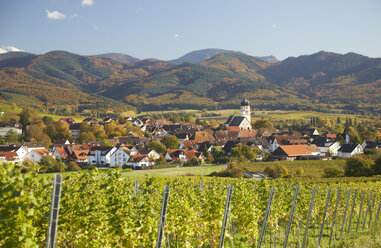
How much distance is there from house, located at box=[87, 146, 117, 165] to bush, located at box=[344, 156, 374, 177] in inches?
1652

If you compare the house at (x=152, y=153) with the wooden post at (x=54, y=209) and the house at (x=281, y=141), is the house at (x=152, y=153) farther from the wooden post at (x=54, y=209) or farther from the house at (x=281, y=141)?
the wooden post at (x=54, y=209)

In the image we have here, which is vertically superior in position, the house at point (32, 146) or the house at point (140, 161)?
the house at point (32, 146)

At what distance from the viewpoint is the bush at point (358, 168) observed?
146ft

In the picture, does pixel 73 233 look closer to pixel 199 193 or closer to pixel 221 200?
pixel 221 200

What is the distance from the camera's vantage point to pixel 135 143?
277ft

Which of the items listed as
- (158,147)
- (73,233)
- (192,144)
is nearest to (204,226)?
(73,233)

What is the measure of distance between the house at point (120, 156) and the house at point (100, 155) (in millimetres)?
1074

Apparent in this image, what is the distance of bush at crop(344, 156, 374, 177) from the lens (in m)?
44.5

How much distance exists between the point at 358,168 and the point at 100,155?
146ft

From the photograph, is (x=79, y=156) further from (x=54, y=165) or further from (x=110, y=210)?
(x=110, y=210)

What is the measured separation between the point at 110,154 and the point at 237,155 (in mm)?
23888

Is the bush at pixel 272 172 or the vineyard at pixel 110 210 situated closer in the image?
the vineyard at pixel 110 210

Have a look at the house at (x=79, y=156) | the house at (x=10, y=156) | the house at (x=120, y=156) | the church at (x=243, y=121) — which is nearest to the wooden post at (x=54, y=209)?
the house at (x=10, y=156)

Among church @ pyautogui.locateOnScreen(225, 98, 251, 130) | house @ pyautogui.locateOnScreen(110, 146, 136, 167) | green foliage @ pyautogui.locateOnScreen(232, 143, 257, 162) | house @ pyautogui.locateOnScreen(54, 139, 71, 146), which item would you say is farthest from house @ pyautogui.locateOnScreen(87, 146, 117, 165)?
church @ pyautogui.locateOnScreen(225, 98, 251, 130)
